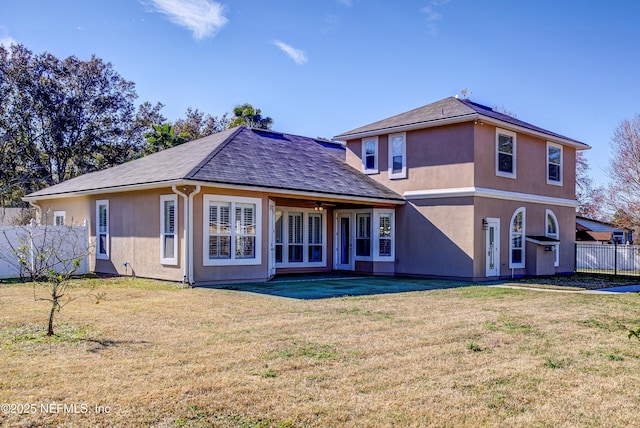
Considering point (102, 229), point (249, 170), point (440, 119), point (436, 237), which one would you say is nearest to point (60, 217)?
point (102, 229)

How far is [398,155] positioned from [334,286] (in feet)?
21.4

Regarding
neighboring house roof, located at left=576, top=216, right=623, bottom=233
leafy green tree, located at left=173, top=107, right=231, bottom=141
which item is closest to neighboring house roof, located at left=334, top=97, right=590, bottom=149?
neighboring house roof, located at left=576, top=216, right=623, bottom=233

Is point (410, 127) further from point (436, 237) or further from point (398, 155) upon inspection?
point (436, 237)

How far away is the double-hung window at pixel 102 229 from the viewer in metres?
17.3

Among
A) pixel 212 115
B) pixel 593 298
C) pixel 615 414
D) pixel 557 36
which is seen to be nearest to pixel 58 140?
pixel 212 115

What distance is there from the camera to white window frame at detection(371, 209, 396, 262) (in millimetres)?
18438

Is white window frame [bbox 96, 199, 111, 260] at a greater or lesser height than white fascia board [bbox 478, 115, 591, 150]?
lesser

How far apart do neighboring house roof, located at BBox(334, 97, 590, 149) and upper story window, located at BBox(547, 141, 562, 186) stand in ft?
1.16

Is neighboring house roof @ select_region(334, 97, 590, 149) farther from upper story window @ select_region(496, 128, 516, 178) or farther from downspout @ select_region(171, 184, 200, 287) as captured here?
downspout @ select_region(171, 184, 200, 287)

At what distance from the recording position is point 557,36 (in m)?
15.8

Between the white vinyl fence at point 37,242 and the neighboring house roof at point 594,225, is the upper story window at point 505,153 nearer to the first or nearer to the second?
the white vinyl fence at point 37,242

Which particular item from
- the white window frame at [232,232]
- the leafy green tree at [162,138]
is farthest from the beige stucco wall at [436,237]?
the leafy green tree at [162,138]

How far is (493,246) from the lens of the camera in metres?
17.5

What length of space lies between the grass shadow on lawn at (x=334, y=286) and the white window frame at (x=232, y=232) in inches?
28.3
